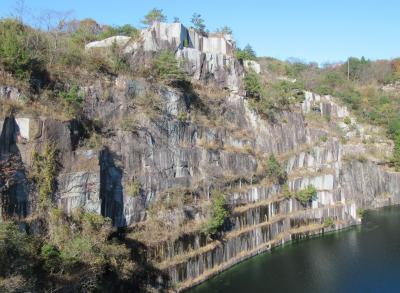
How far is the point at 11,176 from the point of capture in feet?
66.7

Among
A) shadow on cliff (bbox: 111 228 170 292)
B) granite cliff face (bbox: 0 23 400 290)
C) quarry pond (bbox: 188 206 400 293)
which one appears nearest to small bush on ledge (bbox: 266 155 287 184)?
granite cliff face (bbox: 0 23 400 290)

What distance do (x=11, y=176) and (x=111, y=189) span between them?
7.28 meters

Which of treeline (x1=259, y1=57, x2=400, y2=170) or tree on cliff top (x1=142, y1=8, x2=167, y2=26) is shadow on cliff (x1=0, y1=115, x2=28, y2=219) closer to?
tree on cliff top (x1=142, y1=8, x2=167, y2=26)

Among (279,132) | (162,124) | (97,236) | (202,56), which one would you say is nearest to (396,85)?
(279,132)

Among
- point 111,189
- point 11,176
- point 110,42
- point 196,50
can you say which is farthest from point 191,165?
point 11,176

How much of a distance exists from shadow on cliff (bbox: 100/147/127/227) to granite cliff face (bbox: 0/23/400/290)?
7cm

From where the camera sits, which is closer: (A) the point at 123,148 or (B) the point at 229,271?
(A) the point at 123,148

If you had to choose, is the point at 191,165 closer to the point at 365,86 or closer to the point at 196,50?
the point at 196,50

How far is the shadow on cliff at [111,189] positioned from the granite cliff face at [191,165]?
71mm

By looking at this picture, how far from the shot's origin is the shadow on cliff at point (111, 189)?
1022 inches

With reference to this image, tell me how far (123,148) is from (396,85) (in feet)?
214

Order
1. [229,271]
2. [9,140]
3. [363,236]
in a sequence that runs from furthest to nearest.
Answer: [363,236], [229,271], [9,140]

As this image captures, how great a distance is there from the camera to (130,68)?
1300 inches

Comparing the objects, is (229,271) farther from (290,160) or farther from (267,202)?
(290,160)
